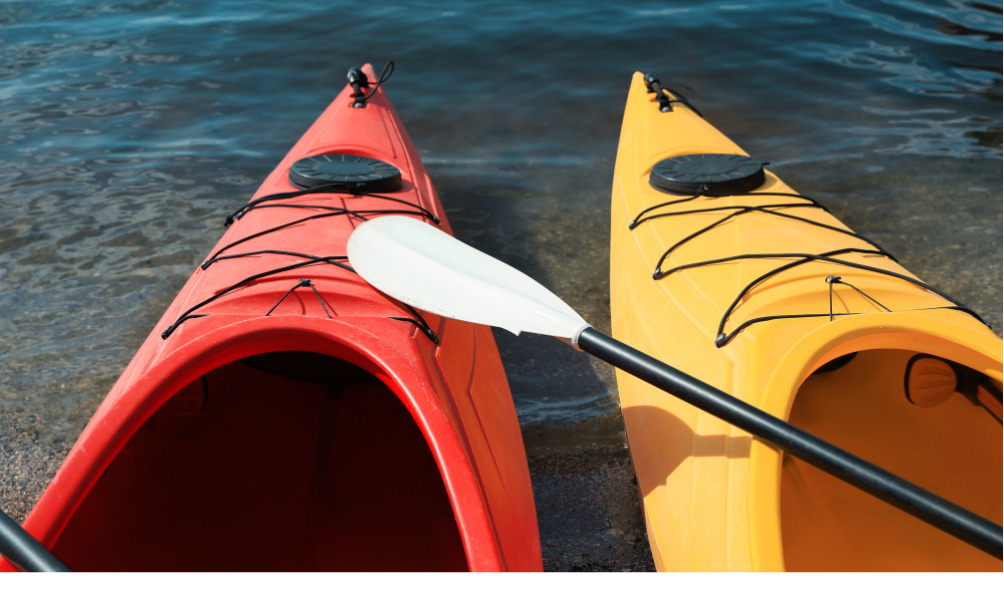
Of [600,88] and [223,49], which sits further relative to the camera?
[223,49]

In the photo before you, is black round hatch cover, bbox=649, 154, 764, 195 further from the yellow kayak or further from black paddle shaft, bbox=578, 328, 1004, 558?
black paddle shaft, bbox=578, 328, 1004, 558

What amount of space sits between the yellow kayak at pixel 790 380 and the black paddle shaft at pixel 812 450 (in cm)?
9

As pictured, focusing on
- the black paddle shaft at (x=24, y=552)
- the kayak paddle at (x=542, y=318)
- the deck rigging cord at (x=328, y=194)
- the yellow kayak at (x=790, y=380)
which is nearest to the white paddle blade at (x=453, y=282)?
the kayak paddle at (x=542, y=318)

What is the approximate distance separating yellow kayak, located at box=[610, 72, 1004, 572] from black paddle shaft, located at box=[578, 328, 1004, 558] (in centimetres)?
9

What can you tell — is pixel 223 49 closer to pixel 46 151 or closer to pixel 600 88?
pixel 46 151

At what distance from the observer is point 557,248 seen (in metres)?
4.18

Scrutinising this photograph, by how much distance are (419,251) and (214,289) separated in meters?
0.62

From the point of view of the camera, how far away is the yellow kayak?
1.80 meters

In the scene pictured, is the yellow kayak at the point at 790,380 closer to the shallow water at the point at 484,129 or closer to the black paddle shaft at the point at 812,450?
the black paddle shaft at the point at 812,450

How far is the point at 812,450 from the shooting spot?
5.13 ft

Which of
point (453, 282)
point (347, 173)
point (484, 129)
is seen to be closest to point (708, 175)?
point (453, 282)

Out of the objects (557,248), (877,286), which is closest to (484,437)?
(877,286)

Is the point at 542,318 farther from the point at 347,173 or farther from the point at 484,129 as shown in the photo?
the point at 484,129

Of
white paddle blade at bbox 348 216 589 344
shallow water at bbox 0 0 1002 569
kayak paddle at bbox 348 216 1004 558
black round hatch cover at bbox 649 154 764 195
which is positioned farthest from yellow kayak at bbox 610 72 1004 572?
shallow water at bbox 0 0 1002 569
